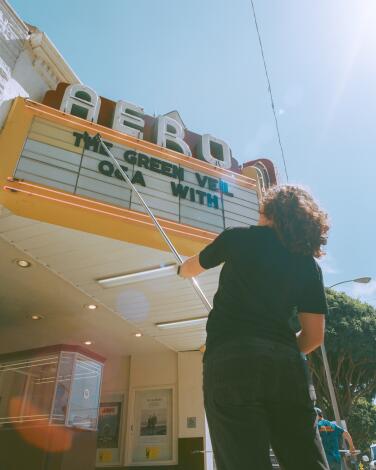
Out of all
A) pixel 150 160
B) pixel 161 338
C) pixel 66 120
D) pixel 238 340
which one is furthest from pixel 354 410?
pixel 238 340

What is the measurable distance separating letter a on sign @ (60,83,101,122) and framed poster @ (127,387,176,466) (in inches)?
276

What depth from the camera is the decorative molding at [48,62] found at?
643 centimetres

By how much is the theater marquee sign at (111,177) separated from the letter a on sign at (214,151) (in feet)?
1.88

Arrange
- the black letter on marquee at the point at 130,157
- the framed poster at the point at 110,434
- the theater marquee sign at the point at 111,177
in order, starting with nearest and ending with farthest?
the theater marquee sign at the point at 111,177
the black letter on marquee at the point at 130,157
the framed poster at the point at 110,434

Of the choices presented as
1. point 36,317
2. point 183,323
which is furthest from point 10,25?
point 183,323

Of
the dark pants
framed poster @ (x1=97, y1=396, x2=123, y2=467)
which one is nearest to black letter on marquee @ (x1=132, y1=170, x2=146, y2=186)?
the dark pants

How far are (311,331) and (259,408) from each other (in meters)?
0.51

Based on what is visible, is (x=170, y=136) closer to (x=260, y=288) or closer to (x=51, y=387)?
(x=51, y=387)

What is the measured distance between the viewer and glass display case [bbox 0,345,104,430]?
6395 millimetres

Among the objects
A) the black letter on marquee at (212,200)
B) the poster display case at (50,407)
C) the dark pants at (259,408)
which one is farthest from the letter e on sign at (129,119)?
the dark pants at (259,408)

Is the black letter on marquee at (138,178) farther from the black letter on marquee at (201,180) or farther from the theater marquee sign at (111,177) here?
the black letter on marquee at (201,180)

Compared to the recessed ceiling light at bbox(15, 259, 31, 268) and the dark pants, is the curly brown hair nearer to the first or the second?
the dark pants

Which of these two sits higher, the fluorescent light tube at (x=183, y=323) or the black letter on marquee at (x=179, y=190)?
the black letter on marquee at (x=179, y=190)

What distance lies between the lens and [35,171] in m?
4.95
